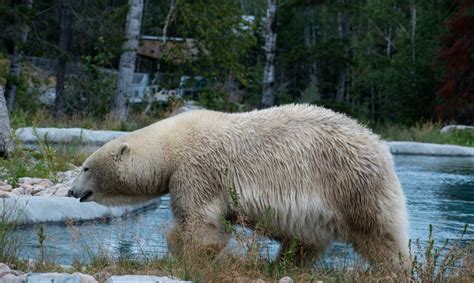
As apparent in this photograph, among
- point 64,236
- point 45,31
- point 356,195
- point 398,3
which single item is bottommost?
point 64,236

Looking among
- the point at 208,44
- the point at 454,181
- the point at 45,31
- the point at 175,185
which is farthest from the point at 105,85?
the point at 175,185

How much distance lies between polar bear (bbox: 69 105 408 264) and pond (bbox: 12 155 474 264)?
1.30 ft

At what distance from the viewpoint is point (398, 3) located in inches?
1442

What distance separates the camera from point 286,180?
5668 millimetres

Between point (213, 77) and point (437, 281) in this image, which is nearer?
point (437, 281)

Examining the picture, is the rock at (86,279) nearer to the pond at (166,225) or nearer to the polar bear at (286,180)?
the pond at (166,225)

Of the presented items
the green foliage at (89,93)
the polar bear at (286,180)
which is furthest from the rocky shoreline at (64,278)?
the green foliage at (89,93)

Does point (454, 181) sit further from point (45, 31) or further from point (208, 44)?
point (45, 31)

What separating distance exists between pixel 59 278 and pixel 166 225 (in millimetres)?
1583

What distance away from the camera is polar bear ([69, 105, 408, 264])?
5582 mm

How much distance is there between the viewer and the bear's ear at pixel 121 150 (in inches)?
232

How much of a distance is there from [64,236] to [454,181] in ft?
24.4

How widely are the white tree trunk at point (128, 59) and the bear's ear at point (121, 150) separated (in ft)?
41.7

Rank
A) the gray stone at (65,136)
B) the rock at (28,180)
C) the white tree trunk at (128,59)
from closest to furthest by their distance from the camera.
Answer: the rock at (28,180) → the gray stone at (65,136) → the white tree trunk at (128,59)
